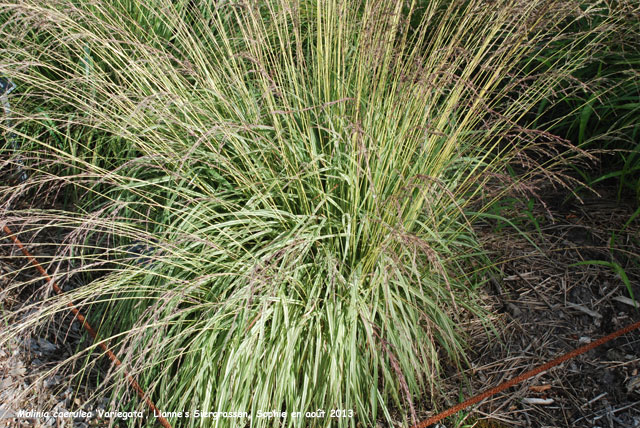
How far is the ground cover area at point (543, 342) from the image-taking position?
7.04 ft

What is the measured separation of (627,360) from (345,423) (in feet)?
4.00

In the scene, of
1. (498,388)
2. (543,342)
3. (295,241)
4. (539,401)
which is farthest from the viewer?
(543,342)

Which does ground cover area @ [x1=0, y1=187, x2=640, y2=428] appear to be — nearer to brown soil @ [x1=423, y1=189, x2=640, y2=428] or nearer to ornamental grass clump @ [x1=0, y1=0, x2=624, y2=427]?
brown soil @ [x1=423, y1=189, x2=640, y2=428]

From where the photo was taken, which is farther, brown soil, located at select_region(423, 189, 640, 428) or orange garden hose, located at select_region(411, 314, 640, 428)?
brown soil, located at select_region(423, 189, 640, 428)

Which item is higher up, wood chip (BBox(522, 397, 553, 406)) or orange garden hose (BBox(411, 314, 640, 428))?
orange garden hose (BBox(411, 314, 640, 428))

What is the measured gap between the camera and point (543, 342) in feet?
7.73

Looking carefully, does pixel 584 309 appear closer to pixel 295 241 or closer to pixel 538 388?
pixel 538 388

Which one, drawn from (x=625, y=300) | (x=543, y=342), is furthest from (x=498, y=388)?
(x=625, y=300)

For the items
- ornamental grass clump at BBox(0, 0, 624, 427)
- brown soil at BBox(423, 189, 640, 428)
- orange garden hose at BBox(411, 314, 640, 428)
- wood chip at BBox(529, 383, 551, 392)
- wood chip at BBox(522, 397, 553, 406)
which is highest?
ornamental grass clump at BBox(0, 0, 624, 427)

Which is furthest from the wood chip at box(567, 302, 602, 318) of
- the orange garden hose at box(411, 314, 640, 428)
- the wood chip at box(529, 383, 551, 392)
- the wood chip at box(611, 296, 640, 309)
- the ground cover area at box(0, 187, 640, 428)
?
the wood chip at box(529, 383, 551, 392)

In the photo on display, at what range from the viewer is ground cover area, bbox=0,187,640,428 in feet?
7.04

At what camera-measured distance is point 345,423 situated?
72.4 inches

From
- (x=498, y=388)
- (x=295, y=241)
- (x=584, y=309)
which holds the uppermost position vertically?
(x=295, y=241)

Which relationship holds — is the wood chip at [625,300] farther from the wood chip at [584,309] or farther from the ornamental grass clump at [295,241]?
the ornamental grass clump at [295,241]
